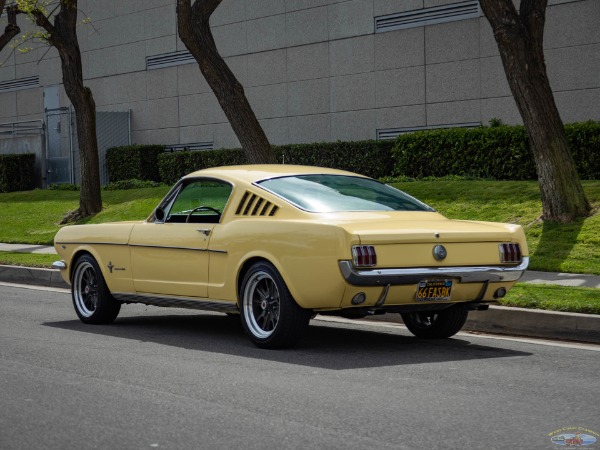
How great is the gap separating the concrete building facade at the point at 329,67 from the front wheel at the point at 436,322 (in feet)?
47.3

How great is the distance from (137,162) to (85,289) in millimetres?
22789

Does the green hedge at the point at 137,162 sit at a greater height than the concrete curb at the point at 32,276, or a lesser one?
greater

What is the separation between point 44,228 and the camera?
2634 cm

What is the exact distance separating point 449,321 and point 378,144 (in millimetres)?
16447

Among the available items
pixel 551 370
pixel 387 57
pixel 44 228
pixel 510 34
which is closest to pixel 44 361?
pixel 551 370

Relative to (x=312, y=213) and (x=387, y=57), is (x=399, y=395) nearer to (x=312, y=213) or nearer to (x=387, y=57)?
(x=312, y=213)

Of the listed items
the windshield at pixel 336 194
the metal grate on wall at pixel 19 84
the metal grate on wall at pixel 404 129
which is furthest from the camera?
the metal grate on wall at pixel 19 84

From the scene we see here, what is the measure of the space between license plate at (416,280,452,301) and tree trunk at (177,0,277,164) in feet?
33.7

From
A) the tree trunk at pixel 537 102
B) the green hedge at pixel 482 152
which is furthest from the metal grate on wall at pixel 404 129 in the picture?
the tree trunk at pixel 537 102

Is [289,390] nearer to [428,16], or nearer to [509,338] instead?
[509,338]

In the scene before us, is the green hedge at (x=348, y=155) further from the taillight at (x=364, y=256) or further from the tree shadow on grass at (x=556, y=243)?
the taillight at (x=364, y=256)

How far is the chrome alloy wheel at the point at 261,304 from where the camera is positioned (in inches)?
367

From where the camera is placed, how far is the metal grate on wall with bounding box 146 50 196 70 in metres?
34.1

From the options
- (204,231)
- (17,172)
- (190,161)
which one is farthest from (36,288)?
(17,172)
